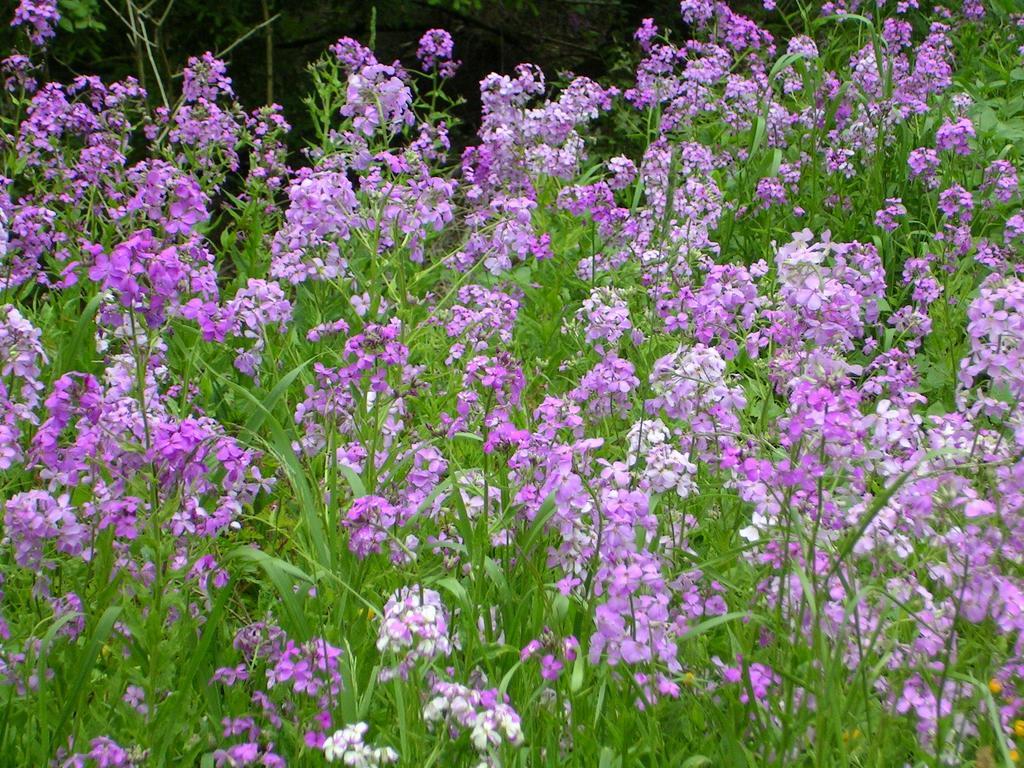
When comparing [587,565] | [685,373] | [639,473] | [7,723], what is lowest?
[7,723]

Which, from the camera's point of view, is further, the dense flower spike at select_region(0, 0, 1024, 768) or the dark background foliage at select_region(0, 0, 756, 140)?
the dark background foliage at select_region(0, 0, 756, 140)

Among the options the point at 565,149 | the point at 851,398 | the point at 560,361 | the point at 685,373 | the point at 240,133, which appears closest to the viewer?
the point at 851,398

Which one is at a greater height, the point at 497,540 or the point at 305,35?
the point at 305,35

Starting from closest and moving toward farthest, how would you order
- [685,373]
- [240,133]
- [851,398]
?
[851,398], [685,373], [240,133]

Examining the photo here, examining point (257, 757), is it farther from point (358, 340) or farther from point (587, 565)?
point (358, 340)

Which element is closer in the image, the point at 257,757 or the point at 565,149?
the point at 257,757

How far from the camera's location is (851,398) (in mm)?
1803

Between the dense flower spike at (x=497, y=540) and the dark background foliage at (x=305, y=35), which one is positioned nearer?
the dense flower spike at (x=497, y=540)

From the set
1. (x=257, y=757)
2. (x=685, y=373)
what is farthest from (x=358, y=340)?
(x=257, y=757)

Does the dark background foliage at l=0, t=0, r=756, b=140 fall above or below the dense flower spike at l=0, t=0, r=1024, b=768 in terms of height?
above

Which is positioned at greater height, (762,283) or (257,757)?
(762,283)

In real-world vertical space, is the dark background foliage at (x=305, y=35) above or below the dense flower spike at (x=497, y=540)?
above

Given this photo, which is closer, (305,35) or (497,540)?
(497,540)

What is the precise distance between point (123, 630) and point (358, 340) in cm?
72
